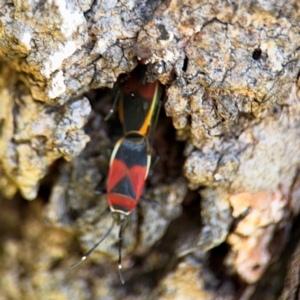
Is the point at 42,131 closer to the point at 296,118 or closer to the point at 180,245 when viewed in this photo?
the point at 180,245

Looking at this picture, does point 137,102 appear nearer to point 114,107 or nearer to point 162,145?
point 114,107

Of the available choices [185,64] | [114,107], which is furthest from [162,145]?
[185,64]

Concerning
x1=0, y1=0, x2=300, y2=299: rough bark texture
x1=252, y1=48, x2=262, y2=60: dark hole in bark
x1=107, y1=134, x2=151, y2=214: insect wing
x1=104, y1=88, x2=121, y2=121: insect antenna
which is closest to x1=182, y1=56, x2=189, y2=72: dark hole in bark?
x1=0, y1=0, x2=300, y2=299: rough bark texture

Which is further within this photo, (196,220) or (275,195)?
(196,220)

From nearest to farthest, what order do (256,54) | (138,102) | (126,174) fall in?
(256,54) < (138,102) < (126,174)

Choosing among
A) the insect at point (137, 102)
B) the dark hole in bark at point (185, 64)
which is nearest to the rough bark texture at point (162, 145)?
the dark hole in bark at point (185, 64)

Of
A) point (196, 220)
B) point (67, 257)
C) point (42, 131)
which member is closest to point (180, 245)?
point (196, 220)

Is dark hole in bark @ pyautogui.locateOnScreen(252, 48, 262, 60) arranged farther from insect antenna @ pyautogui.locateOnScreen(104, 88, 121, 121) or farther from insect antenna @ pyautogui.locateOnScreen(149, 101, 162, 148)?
insect antenna @ pyautogui.locateOnScreen(104, 88, 121, 121)
